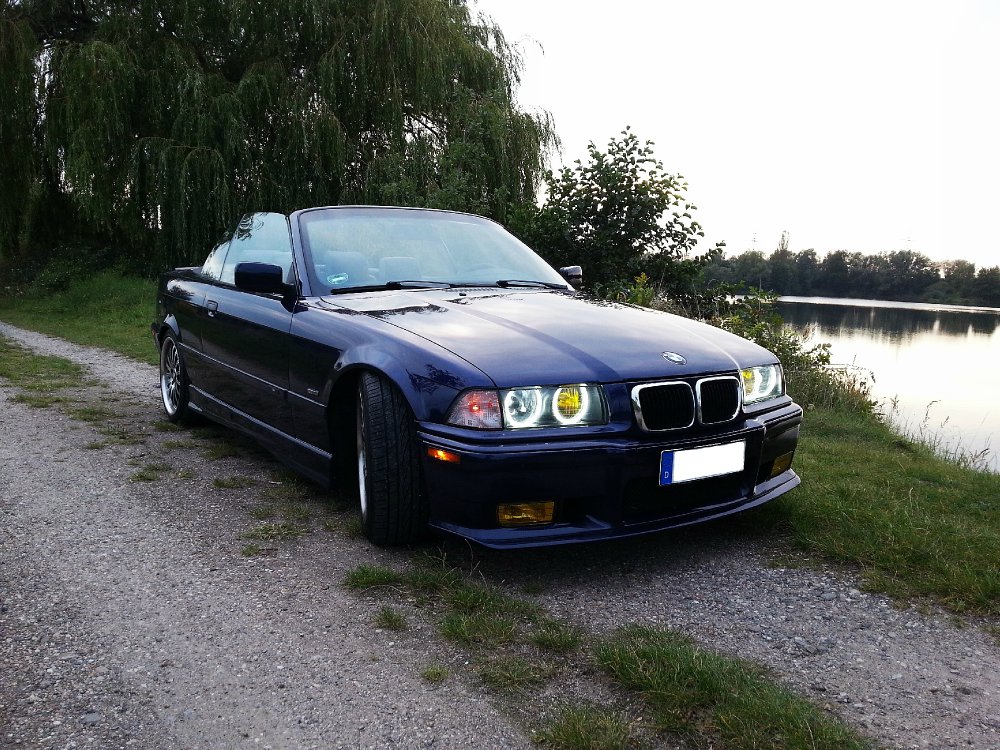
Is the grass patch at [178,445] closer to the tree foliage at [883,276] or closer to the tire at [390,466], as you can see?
the tire at [390,466]

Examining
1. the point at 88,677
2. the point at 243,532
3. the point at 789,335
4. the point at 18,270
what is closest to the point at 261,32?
the point at 18,270

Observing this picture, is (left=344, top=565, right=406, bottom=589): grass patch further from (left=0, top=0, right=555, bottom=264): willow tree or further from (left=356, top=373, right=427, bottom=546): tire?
(left=0, top=0, right=555, bottom=264): willow tree

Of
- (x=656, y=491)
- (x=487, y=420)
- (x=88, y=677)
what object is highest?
(x=487, y=420)

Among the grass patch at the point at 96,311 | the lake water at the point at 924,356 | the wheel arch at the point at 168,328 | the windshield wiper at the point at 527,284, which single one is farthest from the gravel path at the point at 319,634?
the grass patch at the point at 96,311

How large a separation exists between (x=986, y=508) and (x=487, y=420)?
2839 millimetres

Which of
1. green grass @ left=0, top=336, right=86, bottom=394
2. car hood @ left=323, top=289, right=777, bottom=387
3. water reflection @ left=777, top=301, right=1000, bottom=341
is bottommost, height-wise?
green grass @ left=0, top=336, right=86, bottom=394

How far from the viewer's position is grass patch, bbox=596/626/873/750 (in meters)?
1.94

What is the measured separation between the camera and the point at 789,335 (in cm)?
838

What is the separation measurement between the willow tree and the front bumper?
9982 millimetres

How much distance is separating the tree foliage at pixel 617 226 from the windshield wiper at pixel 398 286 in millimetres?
5429

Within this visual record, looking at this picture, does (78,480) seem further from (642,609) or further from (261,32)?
(261,32)

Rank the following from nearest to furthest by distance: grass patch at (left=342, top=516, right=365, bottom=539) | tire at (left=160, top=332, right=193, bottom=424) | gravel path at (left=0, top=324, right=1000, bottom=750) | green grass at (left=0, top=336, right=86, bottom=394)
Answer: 1. gravel path at (left=0, top=324, right=1000, bottom=750)
2. grass patch at (left=342, top=516, right=365, bottom=539)
3. tire at (left=160, top=332, right=193, bottom=424)
4. green grass at (left=0, top=336, right=86, bottom=394)

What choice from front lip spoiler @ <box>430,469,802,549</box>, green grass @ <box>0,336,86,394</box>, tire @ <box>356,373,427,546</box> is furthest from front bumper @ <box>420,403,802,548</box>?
green grass @ <box>0,336,86,394</box>

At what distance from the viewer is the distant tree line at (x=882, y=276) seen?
1213cm
